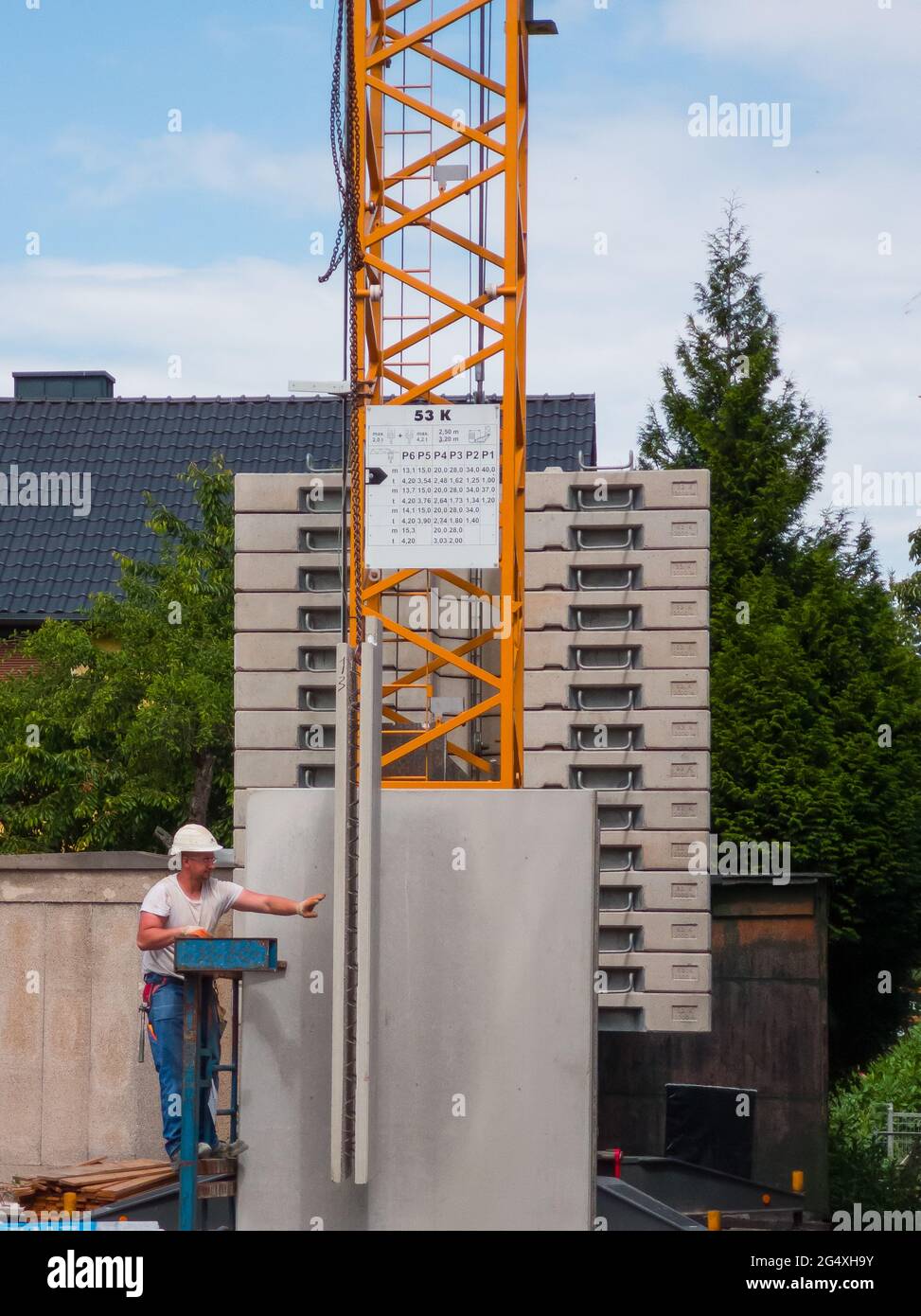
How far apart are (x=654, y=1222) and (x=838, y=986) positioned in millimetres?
12569

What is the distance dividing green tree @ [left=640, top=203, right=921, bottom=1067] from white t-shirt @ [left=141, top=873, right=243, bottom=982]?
11085mm

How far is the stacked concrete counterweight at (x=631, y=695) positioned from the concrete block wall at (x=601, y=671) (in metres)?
0.01

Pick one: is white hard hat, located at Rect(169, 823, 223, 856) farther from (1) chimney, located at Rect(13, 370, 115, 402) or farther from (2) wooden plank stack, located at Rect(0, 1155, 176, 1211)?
(1) chimney, located at Rect(13, 370, 115, 402)

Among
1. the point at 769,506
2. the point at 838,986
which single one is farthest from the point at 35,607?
the point at 838,986

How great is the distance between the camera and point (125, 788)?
2158 cm

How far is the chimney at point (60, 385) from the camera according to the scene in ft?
137

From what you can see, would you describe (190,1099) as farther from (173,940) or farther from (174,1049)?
(173,940)

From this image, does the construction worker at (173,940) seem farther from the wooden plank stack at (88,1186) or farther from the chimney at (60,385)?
the chimney at (60,385)

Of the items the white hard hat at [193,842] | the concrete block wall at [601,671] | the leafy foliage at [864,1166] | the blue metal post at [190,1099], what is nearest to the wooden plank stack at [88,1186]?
the blue metal post at [190,1099]

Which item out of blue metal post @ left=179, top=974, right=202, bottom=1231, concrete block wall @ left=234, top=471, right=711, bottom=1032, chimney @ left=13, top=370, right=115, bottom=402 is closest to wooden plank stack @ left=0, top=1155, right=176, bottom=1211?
blue metal post @ left=179, top=974, right=202, bottom=1231

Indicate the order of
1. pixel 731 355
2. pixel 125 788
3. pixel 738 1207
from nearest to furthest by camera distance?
pixel 738 1207
pixel 125 788
pixel 731 355

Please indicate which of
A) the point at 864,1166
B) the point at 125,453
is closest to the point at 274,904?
the point at 864,1166

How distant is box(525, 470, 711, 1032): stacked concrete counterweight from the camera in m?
14.3
